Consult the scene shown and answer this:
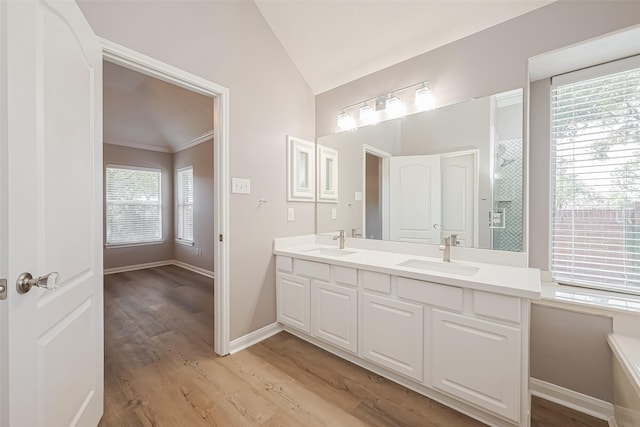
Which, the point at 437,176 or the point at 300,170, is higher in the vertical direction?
the point at 300,170

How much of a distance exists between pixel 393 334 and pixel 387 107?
1.84m

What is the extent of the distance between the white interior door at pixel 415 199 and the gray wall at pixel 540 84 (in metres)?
0.52

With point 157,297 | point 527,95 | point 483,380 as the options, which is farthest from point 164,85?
point 483,380

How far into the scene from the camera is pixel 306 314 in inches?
89.7

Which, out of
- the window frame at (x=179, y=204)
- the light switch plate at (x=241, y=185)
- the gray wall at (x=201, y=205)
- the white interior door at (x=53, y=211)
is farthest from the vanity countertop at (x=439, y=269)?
the window frame at (x=179, y=204)

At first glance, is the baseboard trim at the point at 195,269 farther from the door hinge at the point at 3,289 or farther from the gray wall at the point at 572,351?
the gray wall at the point at 572,351

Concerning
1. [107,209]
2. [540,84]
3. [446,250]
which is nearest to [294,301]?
[446,250]

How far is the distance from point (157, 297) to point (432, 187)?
3.63 meters

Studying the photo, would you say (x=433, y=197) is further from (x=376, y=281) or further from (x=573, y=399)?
(x=573, y=399)

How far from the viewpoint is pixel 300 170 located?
9.04 feet

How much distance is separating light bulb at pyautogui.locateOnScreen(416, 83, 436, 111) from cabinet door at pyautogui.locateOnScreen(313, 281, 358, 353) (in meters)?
1.57

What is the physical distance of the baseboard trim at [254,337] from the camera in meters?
2.21

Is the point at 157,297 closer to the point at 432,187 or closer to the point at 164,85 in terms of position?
the point at 164,85

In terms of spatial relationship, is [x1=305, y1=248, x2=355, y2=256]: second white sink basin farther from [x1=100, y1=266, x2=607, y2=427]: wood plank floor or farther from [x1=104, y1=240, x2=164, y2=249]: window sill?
[x1=104, y1=240, x2=164, y2=249]: window sill
